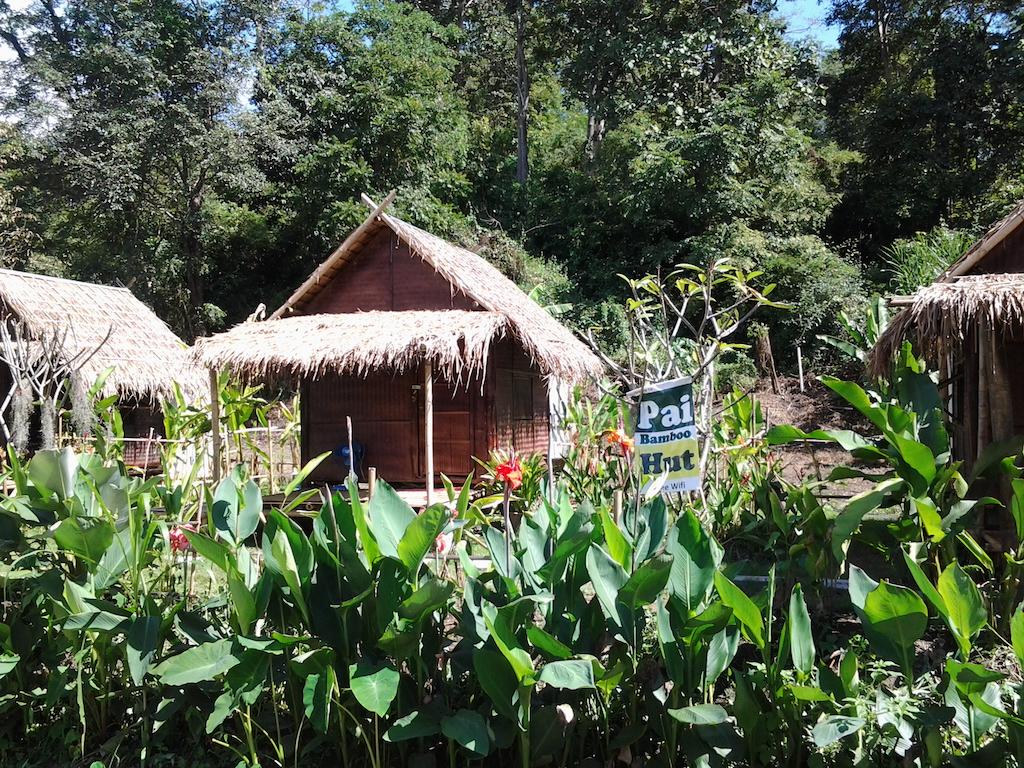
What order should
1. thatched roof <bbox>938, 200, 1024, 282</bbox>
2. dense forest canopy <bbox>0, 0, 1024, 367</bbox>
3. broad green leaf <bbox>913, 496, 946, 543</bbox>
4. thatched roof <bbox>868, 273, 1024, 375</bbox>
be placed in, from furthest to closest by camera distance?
dense forest canopy <bbox>0, 0, 1024, 367</bbox>
thatched roof <bbox>938, 200, 1024, 282</bbox>
thatched roof <bbox>868, 273, 1024, 375</bbox>
broad green leaf <bbox>913, 496, 946, 543</bbox>

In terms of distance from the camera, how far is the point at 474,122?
22406 mm

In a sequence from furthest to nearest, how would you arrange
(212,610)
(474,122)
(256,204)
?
1. (474,122)
2. (256,204)
3. (212,610)

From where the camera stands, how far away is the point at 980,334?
5.19 m

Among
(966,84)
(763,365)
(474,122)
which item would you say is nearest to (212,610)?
(763,365)

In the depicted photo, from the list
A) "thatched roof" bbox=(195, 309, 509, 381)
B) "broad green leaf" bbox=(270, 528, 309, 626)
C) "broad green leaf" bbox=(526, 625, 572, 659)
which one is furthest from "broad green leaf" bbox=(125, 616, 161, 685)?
"thatched roof" bbox=(195, 309, 509, 381)

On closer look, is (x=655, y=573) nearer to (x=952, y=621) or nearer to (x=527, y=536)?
(x=527, y=536)

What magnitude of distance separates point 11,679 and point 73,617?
907mm

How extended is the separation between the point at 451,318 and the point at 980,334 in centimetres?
467

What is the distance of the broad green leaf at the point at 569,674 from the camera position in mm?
2514

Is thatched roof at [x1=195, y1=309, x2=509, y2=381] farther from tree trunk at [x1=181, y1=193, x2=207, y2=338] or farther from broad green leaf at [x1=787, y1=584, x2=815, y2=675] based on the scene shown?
tree trunk at [x1=181, y1=193, x2=207, y2=338]

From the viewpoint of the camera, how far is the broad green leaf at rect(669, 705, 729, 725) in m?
2.55

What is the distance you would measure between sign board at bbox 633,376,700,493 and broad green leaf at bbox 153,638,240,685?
1.96 meters

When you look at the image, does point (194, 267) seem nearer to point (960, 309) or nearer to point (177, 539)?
point (177, 539)

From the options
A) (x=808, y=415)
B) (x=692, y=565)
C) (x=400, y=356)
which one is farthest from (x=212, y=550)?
(x=808, y=415)
